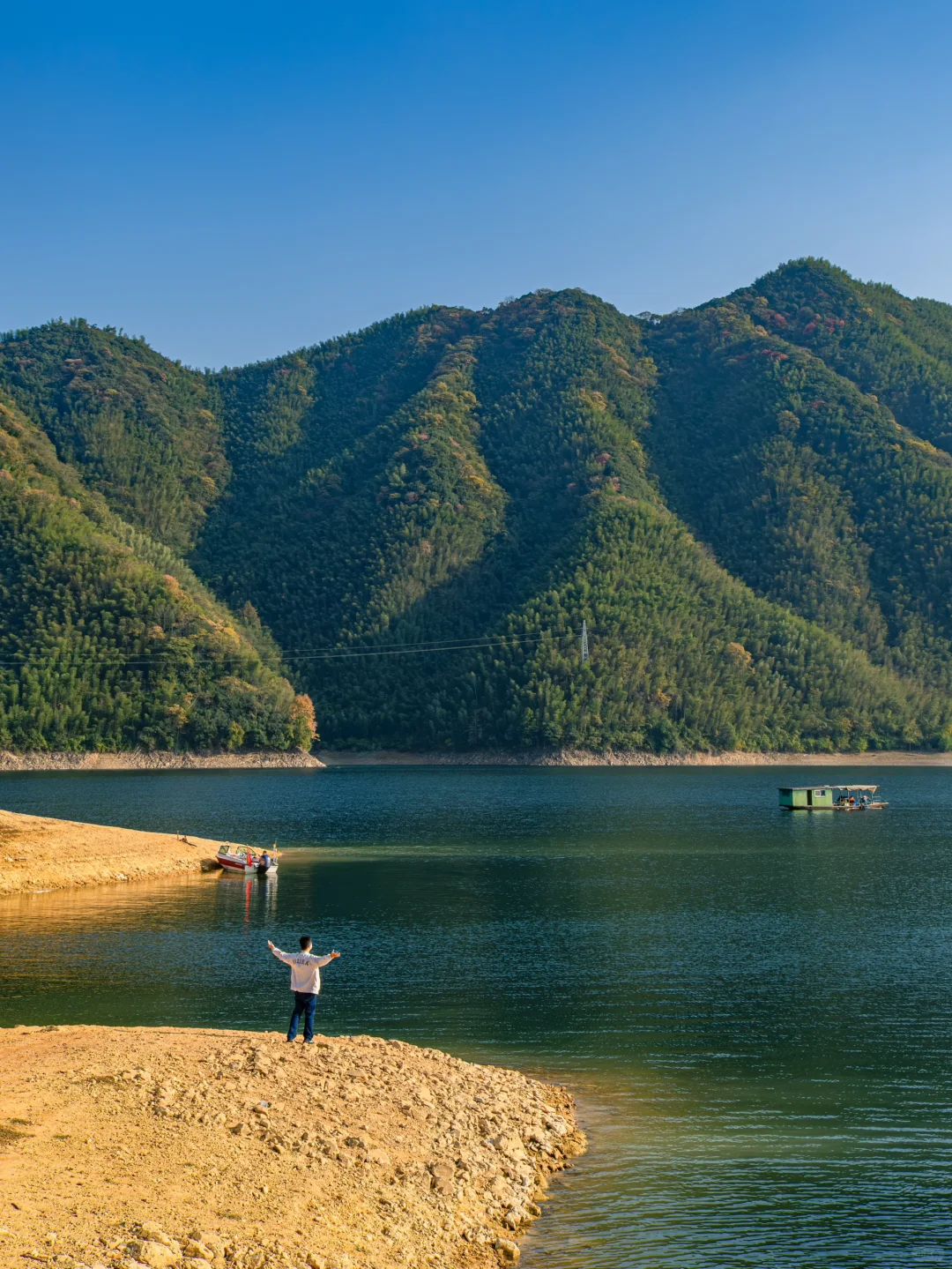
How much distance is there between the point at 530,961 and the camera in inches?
1677

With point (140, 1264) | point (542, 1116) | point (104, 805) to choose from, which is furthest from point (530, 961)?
point (104, 805)

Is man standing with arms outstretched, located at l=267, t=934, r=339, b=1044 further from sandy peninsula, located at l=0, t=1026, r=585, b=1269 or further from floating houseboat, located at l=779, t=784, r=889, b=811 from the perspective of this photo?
floating houseboat, located at l=779, t=784, r=889, b=811

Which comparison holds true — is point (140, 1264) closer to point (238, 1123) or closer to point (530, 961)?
point (238, 1123)

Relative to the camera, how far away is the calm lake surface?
20.1m

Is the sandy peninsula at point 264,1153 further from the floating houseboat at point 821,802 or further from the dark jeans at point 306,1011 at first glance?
the floating houseboat at point 821,802

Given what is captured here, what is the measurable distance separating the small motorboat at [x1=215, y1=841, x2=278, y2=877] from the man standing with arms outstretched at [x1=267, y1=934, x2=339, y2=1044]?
41.8 meters

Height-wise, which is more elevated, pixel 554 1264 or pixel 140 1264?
pixel 140 1264

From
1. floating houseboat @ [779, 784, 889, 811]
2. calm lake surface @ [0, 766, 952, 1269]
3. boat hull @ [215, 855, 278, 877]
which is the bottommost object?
floating houseboat @ [779, 784, 889, 811]

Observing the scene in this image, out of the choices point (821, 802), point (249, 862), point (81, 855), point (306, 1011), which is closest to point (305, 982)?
point (306, 1011)

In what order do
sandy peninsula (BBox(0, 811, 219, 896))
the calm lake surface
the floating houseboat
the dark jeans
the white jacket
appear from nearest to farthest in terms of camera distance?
the calm lake surface
the white jacket
the dark jeans
sandy peninsula (BBox(0, 811, 219, 896))
the floating houseboat

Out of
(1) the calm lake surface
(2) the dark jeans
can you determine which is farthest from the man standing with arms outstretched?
(1) the calm lake surface

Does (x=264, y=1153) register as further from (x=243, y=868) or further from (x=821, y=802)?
(x=821, y=802)

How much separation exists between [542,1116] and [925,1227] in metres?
7.13

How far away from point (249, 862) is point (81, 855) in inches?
345
